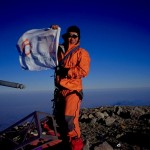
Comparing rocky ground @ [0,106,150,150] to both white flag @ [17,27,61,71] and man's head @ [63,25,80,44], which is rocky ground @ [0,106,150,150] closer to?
white flag @ [17,27,61,71]

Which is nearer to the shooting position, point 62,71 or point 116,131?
point 62,71

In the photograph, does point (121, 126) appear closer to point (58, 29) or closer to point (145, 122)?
point (145, 122)

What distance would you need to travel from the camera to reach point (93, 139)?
24.2ft

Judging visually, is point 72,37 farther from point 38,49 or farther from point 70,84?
point 70,84

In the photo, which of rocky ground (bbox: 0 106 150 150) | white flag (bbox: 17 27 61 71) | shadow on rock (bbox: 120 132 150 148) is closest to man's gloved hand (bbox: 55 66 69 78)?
white flag (bbox: 17 27 61 71)

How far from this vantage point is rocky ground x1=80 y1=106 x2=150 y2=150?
6465 mm

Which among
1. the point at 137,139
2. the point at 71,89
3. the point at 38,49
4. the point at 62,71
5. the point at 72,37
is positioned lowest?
the point at 137,139

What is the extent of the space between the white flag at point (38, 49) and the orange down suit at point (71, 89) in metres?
0.39

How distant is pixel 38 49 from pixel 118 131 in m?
3.53

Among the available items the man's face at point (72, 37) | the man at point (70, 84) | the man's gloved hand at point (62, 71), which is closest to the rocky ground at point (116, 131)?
the man at point (70, 84)

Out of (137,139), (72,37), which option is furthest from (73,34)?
(137,139)

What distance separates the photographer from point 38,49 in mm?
6340

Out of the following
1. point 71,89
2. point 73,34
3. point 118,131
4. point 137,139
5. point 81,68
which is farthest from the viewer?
point 118,131

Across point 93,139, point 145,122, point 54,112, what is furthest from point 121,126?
point 54,112
